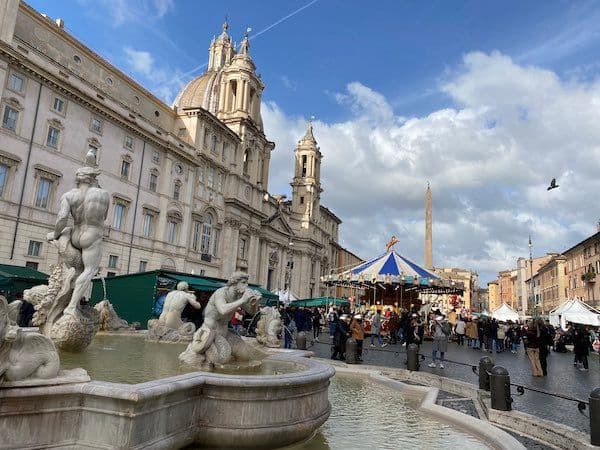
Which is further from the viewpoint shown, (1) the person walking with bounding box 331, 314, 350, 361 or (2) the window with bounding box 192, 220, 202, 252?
(2) the window with bounding box 192, 220, 202, 252

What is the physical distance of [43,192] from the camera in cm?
2612

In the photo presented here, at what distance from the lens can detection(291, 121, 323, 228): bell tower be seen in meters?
67.9

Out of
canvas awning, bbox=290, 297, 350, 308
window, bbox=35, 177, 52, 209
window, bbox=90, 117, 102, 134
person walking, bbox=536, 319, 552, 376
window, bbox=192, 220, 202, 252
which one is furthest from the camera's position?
window, bbox=192, 220, 202, 252

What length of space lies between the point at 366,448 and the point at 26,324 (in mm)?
12083

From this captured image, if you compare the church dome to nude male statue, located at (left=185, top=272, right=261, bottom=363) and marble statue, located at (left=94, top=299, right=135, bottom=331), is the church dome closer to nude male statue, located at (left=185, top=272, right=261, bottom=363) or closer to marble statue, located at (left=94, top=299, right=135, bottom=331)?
marble statue, located at (left=94, top=299, right=135, bottom=331)

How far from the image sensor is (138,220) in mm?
33062

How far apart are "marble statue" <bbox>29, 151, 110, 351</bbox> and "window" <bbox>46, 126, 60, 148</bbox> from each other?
2301cm

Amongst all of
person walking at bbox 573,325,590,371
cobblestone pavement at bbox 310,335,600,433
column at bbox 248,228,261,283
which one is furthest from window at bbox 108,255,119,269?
person walking at bbox 573,325,590,371

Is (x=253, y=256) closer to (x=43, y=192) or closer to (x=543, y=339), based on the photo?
(x=43, y=192)

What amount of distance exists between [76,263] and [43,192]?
22752 millimetres

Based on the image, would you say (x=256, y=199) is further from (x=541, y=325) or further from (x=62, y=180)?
(x=541, y=325)

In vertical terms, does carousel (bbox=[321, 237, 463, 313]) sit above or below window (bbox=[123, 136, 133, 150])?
below

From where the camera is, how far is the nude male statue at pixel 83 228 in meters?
6.46

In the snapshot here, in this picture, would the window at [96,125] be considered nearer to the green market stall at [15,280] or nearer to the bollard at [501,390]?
the green market stall at [15,280]
